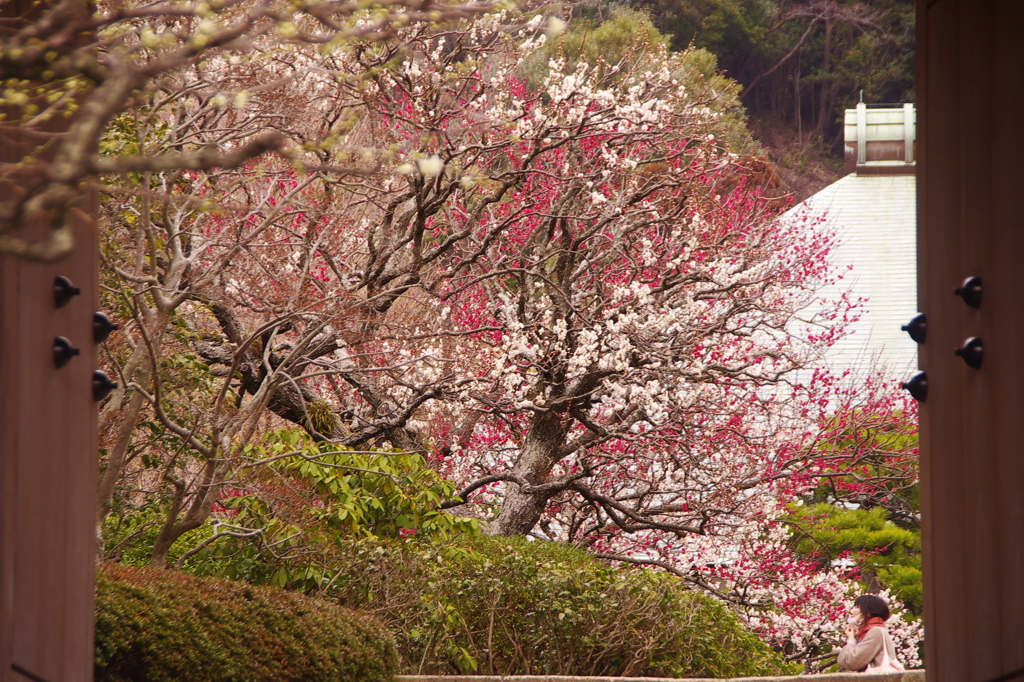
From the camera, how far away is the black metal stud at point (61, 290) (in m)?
2.14

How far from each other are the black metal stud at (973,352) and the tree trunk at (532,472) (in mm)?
5157

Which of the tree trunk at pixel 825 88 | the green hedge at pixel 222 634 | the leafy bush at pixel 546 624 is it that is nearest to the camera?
the green hedge at pixel 222 634

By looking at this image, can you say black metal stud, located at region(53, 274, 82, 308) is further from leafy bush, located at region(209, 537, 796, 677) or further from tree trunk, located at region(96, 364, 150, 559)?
leafy bush, located at region(209, 537, 796, 677)

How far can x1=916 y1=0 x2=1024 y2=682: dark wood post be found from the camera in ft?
5.86

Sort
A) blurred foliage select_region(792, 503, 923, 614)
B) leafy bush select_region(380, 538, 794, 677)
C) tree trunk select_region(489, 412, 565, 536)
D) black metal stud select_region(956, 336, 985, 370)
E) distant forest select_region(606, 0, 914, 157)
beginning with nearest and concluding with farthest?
black metal stud select_region(956, 336, 985, 370) → leafy bush select_region(380, 538, 794, 677) → tree trunk select_region(489, 412, 565, 536) → blurred foliage select_region(792, 503, 923, 614) → distant forest select_region(606, 0, 914, 157)

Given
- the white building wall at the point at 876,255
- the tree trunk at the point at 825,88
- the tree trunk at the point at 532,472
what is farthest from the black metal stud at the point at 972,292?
the tree trunk at the point at 825,88

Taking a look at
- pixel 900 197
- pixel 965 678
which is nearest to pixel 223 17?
pixel 965 678

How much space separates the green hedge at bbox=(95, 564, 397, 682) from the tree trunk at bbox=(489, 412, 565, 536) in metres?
3.07

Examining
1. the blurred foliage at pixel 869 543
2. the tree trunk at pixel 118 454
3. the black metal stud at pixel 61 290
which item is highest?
the black metal stud at pixel 61 290

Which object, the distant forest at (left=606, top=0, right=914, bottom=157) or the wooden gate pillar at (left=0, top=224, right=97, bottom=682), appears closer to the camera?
the wooden gate pillar at (left=0, top=224, right=97, bottom=682)

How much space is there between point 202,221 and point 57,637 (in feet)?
12.0

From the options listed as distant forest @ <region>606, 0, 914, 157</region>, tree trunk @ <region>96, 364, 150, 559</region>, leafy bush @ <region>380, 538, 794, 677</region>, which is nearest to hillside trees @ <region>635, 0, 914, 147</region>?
distant forest @ <region>606, 0, 914, 157</region>

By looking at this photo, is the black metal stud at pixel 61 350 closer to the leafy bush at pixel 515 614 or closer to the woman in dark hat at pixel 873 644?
the leafy bush at pixel 515 614

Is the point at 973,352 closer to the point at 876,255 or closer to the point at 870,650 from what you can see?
the point at 870,650
